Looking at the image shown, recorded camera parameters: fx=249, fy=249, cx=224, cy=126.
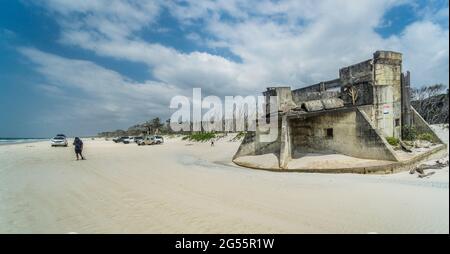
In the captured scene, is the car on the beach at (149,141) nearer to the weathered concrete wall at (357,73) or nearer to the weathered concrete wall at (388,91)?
the weathered concrete wall at (357,73)

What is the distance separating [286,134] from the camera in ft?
39.5

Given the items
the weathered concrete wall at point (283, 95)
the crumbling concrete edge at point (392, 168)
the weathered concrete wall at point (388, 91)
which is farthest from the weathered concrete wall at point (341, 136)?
the weathered concrete wall at point (283, 95)

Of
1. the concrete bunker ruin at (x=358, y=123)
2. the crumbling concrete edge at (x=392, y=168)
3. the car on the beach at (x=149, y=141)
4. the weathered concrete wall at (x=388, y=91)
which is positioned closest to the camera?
the crumbling concrete edge at (x=392, y=168)

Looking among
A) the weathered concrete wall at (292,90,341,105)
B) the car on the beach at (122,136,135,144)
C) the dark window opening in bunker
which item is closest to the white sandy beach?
the dark window opening in bunker

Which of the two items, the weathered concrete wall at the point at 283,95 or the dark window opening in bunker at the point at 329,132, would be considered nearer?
the dark window opening in bunker at the point at 329,132

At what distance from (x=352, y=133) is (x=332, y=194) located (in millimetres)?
5251

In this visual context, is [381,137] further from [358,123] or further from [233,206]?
[233,206]

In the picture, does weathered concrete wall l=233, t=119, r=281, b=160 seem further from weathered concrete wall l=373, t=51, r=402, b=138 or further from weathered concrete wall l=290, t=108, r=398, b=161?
weathered concrete wall l=373, t=51, r=402, b=138

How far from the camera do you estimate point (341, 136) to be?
11109mm

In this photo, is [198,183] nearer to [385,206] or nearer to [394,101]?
[385,206]

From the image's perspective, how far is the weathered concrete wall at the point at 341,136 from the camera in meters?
9.82

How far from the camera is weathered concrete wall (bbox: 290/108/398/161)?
9.82 m
